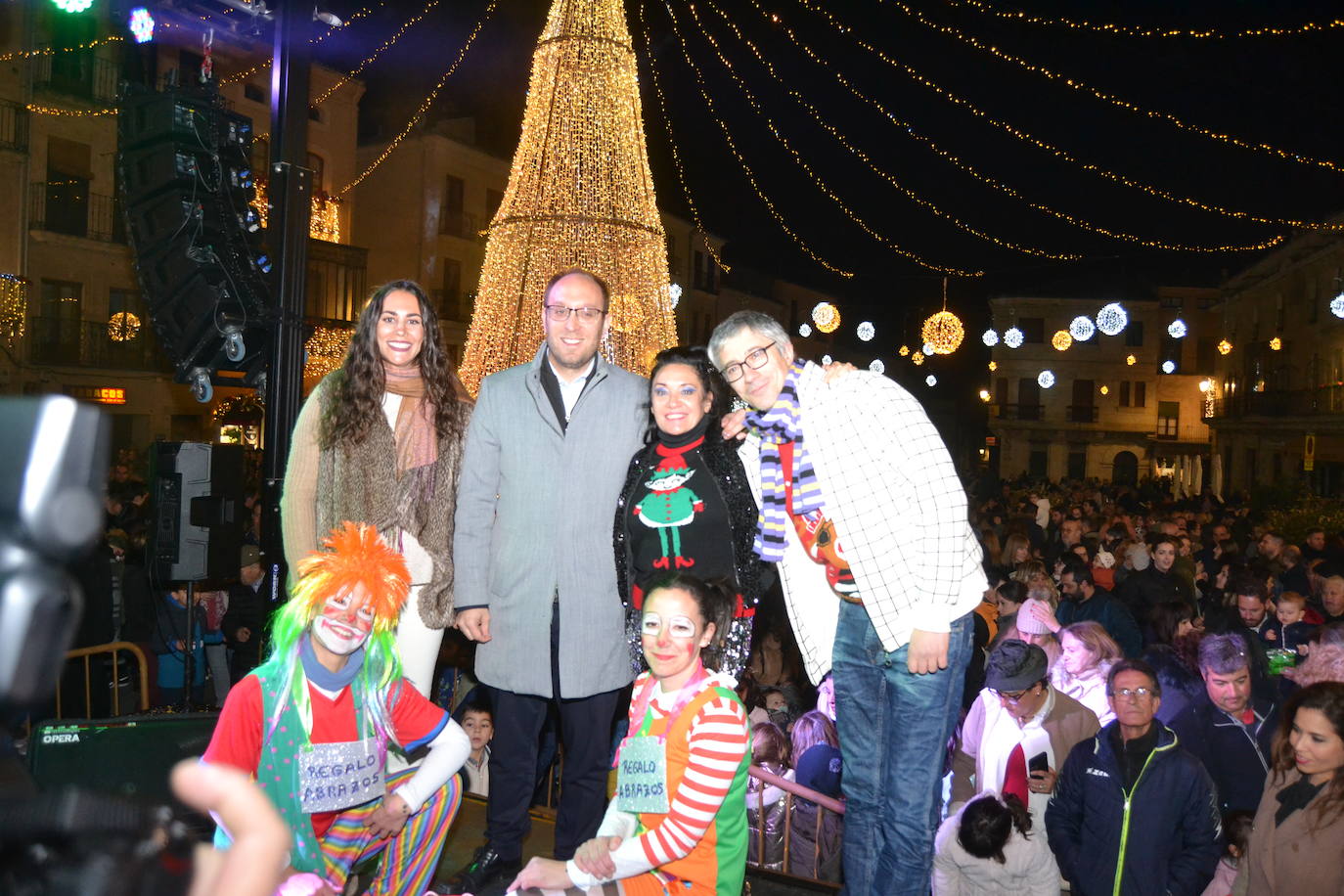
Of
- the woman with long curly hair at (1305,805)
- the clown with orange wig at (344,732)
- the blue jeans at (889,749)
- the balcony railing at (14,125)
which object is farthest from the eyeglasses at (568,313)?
the balcony railing at (14,125)

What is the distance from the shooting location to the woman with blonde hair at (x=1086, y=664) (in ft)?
17.8

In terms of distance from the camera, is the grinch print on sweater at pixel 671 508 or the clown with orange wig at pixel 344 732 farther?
the grinch print on sweater at pixel 671 508

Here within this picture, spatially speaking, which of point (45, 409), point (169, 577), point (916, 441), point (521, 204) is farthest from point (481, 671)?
point (521, 204)

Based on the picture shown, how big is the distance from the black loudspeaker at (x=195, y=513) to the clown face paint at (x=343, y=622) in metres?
3.45

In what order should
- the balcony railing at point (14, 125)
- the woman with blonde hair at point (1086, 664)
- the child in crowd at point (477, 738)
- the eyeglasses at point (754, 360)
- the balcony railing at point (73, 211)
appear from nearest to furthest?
the eyeglasses at point (754, 360), the child in crowd at point (477, 738), the woman with blonde hair at point (1086, 664), the balcony railing at point (14, 125), the balcony railing at point (73, 211)

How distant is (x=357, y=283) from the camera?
2408 cm

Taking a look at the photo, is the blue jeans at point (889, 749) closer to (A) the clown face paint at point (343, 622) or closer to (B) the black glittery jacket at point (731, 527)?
(B) the black glittery jacket at point (731, 527)

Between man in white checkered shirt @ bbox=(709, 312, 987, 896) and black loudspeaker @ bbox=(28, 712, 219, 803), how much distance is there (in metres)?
2.20

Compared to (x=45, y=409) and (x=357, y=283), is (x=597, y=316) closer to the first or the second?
(x=45, y=409)

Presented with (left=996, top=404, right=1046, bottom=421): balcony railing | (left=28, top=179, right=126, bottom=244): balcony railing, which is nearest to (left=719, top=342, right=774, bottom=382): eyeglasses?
(left=28, top=179, right=126, bottom=244): balcony railing

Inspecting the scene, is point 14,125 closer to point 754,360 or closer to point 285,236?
point 285,236

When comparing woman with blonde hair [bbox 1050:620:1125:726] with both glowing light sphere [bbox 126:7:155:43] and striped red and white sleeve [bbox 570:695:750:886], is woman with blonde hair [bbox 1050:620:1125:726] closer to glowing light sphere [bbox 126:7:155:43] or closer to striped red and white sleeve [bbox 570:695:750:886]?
striped red and white sleeve [bbox 570:695:750:886]

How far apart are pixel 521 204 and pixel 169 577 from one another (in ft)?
15.6

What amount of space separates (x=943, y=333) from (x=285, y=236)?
58.8 ft
